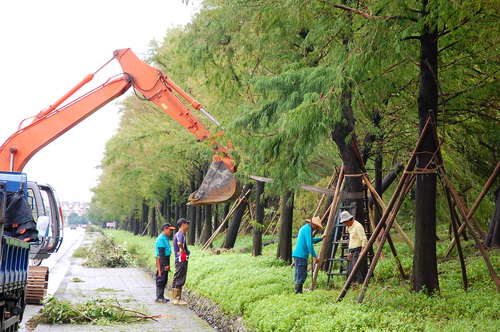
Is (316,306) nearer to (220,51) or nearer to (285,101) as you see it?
(285,101)

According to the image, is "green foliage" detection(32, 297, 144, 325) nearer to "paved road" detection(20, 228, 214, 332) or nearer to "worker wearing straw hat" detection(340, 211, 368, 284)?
"paved road" detection(20, 228, 214, 332)

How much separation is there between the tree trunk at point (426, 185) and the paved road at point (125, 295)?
3965mm

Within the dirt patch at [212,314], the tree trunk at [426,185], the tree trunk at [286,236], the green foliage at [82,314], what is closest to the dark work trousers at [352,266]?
the tree trunk at [426,185]

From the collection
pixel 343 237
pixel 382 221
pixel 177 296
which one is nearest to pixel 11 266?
pixel 382 221

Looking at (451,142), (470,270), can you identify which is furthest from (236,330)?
(451,142)

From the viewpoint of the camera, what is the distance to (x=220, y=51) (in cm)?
1534

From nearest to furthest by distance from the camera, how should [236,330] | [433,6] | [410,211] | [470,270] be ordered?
Result: [433,6]
[236,330]
[470,270]
[410,211]

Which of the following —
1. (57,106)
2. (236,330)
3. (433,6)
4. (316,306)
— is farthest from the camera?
(57,106)

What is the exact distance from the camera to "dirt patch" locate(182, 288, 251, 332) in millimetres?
11430

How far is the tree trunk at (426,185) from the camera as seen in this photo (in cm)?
1059

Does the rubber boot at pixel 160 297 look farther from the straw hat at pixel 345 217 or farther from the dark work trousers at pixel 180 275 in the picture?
the straw hat at pixel 345 217

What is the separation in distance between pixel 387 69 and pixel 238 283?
5.46 meters

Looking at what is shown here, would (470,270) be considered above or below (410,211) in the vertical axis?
below

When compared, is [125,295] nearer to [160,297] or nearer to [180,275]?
[160,297]
